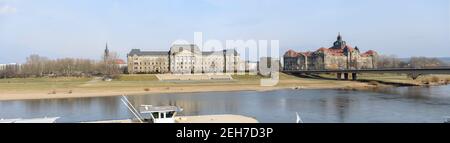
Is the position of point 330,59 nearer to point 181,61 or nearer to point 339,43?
point 339,43

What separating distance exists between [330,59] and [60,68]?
56547 millimetres

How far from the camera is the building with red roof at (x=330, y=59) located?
9350 centimetres

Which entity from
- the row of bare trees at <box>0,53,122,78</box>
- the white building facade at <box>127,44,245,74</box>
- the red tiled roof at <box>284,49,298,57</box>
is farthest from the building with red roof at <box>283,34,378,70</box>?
the row of bare trees at <box>0,53,122,78</box>

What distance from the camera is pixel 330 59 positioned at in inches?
3713

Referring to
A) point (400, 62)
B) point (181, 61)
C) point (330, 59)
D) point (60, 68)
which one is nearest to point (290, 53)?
point (330, 59)

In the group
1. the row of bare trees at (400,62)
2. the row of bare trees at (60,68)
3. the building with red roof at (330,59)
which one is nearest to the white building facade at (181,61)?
the row of bare trees at (60,68)

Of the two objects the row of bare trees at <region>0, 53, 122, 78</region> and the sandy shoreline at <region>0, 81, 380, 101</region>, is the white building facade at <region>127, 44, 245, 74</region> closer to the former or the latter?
the row of bare trees at <region>0, 53, 122, 78</region>

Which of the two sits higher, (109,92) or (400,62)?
(400,62)

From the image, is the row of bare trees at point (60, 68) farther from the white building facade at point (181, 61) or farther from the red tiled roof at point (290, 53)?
the red tiled roof at point (290, 53)
